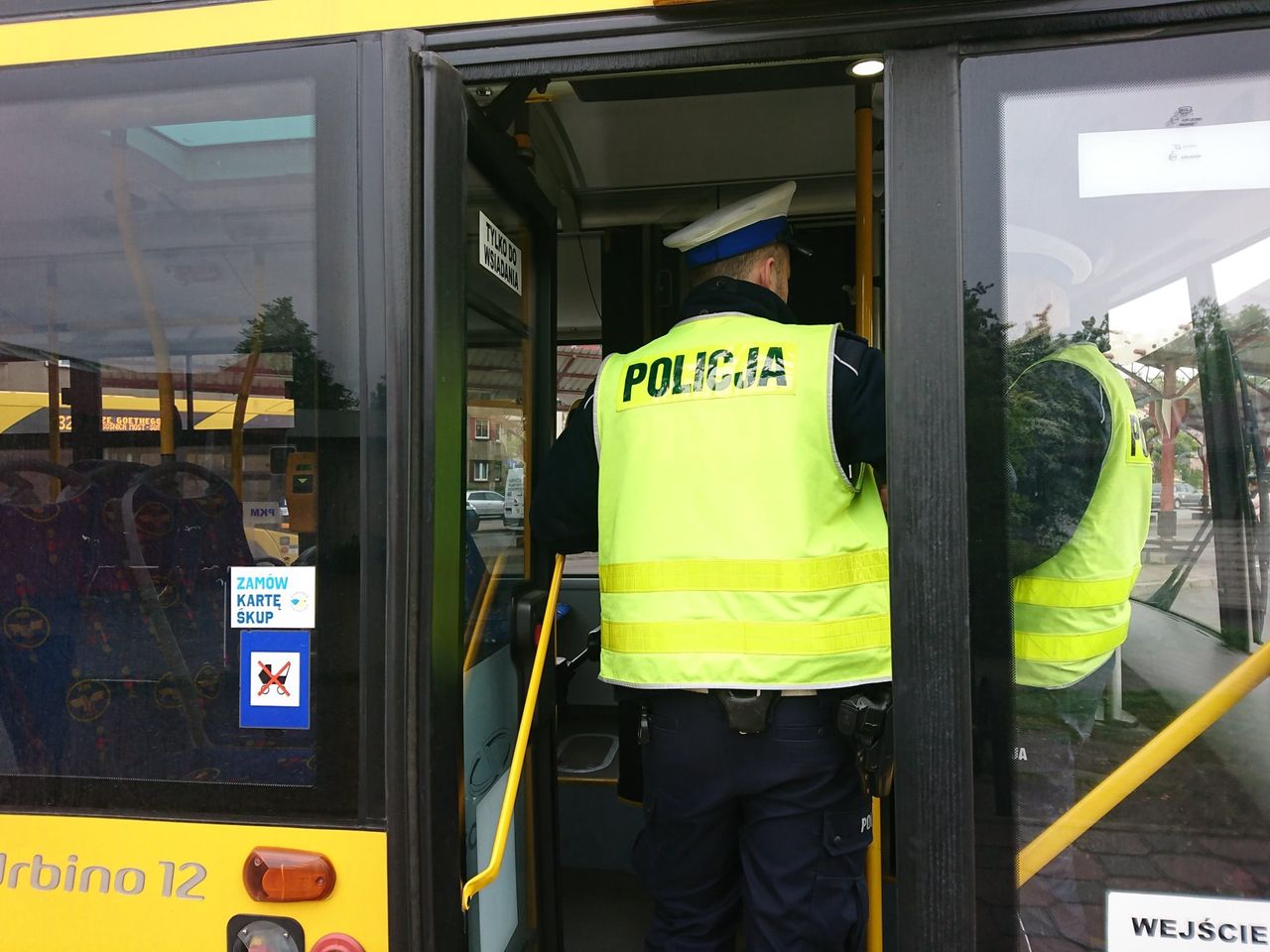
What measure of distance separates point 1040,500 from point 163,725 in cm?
149

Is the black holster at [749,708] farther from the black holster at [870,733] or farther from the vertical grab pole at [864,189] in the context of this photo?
the vertical grab pole at [864,189]

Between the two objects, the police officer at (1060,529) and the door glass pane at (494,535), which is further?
the door glass pane at (494,535)

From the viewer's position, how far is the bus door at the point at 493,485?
1.43 metres

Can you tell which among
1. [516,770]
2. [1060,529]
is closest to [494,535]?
[516,770]

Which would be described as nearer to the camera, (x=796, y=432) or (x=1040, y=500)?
(x=1040, y=500)

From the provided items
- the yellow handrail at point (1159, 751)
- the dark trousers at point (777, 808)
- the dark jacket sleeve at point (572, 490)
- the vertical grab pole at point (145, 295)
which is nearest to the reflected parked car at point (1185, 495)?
the yellow handrail at point (1159, 751)

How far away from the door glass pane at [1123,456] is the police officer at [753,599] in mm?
362

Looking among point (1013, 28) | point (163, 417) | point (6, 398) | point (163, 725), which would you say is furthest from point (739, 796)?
point (6, 398)

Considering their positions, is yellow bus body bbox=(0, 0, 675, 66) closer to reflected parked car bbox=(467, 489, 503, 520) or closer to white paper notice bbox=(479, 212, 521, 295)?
white paper notice bbox=(479, 212, 521, 295)

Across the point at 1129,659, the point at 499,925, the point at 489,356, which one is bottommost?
the point at 499,925

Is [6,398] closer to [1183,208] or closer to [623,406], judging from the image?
[623,406]

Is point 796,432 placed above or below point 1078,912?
above

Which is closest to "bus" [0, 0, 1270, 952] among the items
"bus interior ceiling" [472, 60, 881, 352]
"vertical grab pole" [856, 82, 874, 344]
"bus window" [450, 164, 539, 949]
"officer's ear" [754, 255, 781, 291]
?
"bus window" [450, 164, 539, 949]

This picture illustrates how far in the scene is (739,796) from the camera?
1704 millimetres
